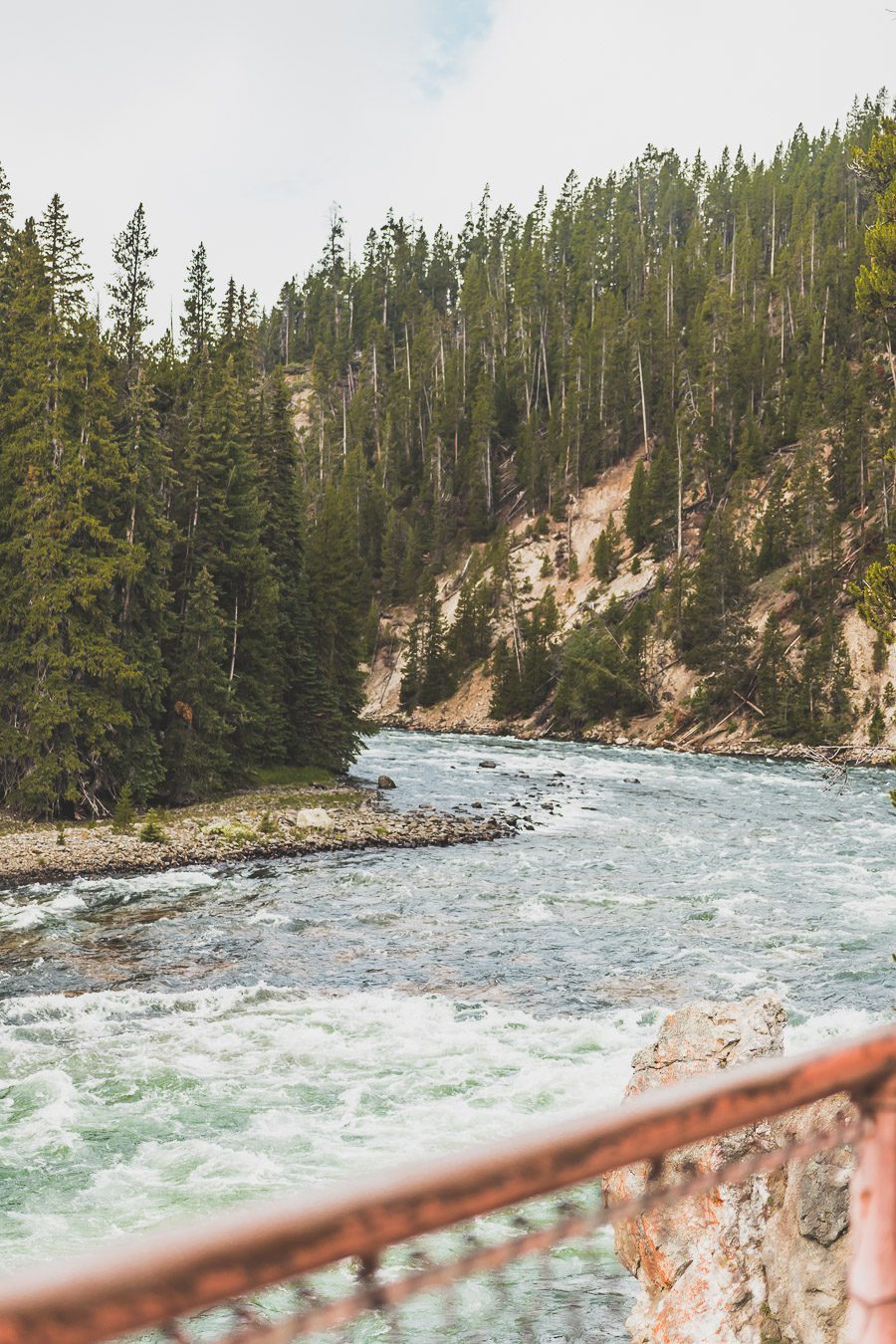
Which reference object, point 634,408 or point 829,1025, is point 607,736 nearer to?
point 634,408

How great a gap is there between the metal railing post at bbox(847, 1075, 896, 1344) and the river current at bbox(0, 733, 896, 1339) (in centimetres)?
632

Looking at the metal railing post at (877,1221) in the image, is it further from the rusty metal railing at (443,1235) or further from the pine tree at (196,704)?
the pine tree at (196,704)

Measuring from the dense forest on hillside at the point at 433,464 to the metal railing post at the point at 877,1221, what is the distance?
10.9 m

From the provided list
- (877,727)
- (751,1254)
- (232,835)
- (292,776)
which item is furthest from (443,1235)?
(877,727)

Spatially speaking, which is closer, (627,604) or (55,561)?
(55,561)

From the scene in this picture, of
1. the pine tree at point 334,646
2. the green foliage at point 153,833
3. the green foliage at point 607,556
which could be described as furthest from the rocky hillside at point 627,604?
the green foliage at point 153,833

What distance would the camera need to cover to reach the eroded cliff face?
6.51 m

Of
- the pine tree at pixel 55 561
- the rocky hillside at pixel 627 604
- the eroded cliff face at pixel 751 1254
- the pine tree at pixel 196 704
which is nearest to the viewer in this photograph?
the eroded cliff face at pixel 751 1254

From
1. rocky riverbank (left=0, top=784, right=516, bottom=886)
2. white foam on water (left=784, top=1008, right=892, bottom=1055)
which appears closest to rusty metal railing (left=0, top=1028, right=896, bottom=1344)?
white foam on water (left=784, top=1008, right=892, bottom=1055)

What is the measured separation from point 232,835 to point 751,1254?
2184 cm

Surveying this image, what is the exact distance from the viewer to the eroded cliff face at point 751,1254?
6.51 m

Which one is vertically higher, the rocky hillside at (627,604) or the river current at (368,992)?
the rocky hillside at (627,604)

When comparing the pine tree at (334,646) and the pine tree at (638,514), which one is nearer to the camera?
the pine tree at (334,646)

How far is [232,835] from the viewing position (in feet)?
90.7
